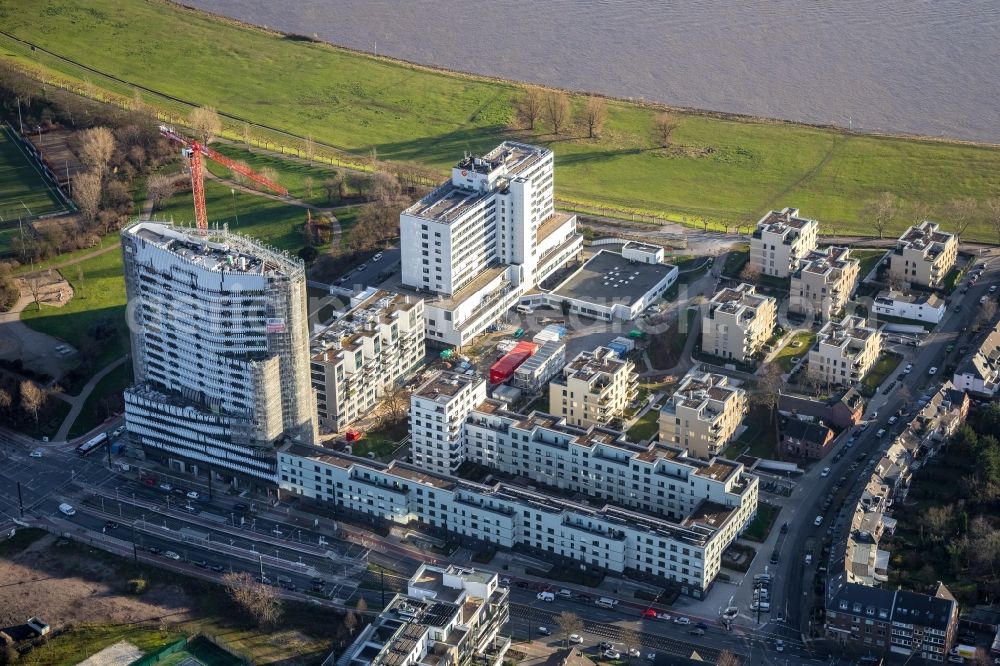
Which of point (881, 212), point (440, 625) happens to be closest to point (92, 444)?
point (440, 625)

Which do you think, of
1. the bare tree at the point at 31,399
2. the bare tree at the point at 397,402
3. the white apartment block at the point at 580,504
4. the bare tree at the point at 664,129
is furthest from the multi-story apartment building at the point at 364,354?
the bare tree at the point at 664,129

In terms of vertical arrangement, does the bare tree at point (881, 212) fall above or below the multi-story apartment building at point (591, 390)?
above

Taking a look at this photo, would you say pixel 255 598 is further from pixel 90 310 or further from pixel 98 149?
pixel 98 149

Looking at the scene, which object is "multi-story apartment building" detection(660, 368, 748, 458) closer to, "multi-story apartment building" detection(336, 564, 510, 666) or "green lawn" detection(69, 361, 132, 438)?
"multi-story apartment building" detection(336, 564, 510, 666)

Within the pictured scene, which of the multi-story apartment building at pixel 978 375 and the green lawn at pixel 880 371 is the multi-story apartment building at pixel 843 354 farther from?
the multi-story apartment building at pixel 978 375

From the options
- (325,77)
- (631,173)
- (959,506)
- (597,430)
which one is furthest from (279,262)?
(325,77)
